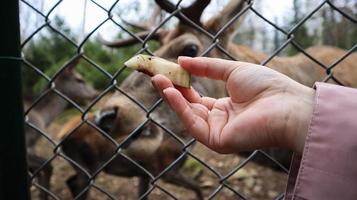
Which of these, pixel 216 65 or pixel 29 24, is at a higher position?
pixel 29 24

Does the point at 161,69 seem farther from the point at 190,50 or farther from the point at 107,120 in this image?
the point at 190,50

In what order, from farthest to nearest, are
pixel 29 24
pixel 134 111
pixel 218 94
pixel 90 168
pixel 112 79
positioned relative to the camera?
1. pixel 90 168
2. pixel 29 24
3. pixel 218 94
4. pixel 134 111
5. pixel 112 79

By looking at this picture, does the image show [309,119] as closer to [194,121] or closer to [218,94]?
[194,121]

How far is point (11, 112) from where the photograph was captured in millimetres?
1105

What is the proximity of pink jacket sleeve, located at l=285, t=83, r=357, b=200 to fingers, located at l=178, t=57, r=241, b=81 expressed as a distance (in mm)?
319

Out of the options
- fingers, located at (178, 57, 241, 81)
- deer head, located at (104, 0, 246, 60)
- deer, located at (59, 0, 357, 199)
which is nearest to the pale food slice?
fingers, located at (178, 57, 241, 81)

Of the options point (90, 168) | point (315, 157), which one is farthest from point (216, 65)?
point (90, 168)

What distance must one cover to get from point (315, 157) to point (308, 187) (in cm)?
7

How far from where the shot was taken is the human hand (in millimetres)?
1148

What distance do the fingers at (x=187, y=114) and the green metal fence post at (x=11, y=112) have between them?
1.26 ft

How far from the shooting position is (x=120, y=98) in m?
3.52

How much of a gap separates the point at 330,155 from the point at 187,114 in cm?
41

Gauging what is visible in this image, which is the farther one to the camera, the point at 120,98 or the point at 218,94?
the point at 218,94

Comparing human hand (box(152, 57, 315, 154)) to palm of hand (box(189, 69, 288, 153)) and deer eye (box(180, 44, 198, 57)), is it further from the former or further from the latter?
deer eye (box(180, 44, 198, 57))
